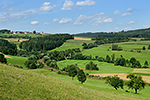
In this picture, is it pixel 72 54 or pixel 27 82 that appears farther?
Answer: pixel 72 54

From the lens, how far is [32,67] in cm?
12688

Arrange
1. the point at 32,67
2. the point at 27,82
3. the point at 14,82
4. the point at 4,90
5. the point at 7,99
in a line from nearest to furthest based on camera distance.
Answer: the point at 7,99 → the point at 4,90 → the point at 14,82 → the point at 27,82 → the point at 32,67

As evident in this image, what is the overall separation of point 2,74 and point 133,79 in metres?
51.1

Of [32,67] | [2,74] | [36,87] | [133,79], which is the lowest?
[32,67]

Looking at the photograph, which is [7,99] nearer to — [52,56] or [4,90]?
[4,90]

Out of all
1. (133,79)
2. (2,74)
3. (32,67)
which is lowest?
(32,67)

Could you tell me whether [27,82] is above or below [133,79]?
above

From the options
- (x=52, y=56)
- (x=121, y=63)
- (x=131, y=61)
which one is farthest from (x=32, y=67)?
(x=131, y=61)

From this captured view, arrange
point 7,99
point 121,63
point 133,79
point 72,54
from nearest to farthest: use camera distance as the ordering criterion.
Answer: point 7,99 → point 133,79 → point 121,63 → point 72,54

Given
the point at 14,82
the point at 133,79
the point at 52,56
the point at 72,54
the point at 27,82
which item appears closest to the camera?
the point at 14,82

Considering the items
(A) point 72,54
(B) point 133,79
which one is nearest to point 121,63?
(A) point 72,54

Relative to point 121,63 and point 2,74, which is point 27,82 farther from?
point 121,63

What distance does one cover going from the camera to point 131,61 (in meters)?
146

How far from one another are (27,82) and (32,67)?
347 ft
